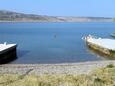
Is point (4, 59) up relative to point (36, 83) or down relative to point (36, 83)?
down

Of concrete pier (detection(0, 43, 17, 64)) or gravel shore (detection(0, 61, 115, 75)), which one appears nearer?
gravel shore (detection(0, 61, 115, 75))

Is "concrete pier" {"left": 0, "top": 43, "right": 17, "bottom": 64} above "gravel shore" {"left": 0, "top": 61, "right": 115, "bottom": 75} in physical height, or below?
below

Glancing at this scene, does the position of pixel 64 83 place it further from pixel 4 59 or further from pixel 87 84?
pixel 4 59

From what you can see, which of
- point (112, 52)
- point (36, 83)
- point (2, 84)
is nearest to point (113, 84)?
point (36, 83)

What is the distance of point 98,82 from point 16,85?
308 cm

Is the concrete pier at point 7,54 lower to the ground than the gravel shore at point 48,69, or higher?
lower

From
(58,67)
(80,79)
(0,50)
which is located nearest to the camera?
(80,79)

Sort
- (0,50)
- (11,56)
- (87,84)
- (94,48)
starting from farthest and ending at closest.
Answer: (94,48) < (11,56) < (0,50) < (87,84)

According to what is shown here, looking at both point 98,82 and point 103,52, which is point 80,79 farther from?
point 103,52

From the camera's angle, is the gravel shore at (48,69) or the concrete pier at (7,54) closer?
the gravel shore at (48,69)

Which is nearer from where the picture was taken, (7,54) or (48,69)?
(48,69)

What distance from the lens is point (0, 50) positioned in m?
34.3

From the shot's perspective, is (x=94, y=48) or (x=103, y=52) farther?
(x=94, y=48)

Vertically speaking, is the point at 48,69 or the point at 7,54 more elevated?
the point at 48,69
